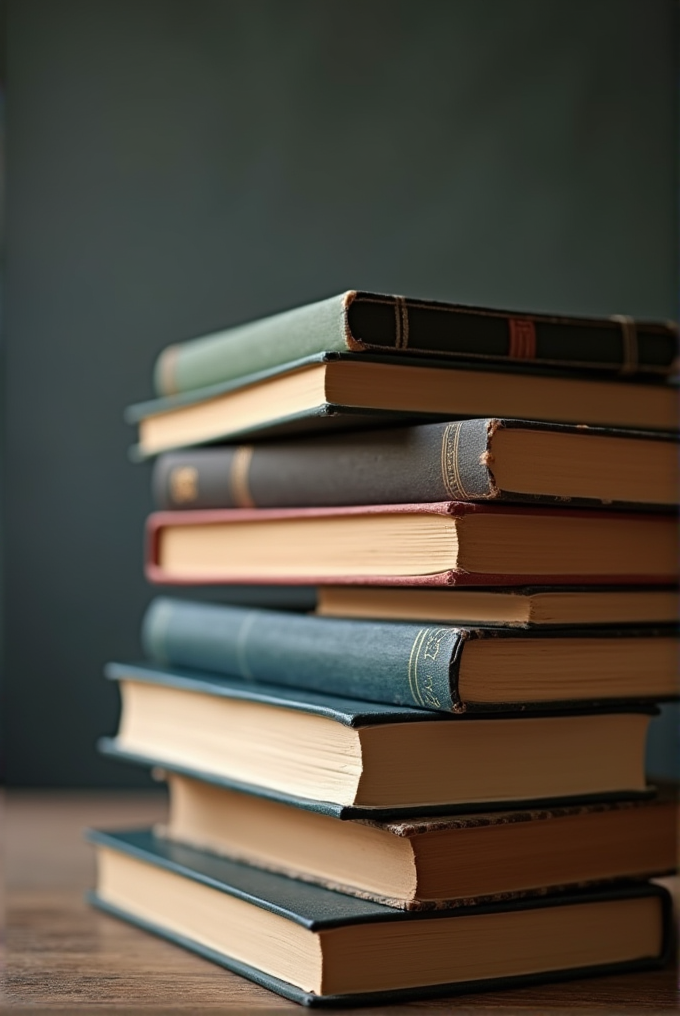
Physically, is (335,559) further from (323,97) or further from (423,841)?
(323,97)

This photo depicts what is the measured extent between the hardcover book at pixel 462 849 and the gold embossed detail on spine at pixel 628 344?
0.97 ft

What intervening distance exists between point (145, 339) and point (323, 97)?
1.25ft

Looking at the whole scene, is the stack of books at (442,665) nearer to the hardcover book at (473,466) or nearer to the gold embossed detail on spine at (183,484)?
the hardcover book at (473,466)

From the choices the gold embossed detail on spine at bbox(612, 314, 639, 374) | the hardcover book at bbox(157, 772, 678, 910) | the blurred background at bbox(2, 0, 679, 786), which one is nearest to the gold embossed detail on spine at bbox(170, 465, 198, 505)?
the hardcover book at bbox(157, 772, 678, 910)

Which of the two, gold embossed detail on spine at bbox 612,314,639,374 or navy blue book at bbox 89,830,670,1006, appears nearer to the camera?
navy blue book at bbox 89,830,670,1006

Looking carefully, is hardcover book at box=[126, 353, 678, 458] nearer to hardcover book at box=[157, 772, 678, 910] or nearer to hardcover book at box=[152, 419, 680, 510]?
hardcover book at box=[152, 419, 680, 510]

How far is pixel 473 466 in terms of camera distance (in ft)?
2.64

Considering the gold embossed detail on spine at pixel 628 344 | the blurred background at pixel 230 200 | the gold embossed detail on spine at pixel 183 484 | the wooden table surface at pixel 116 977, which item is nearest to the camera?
the wooden table surface at pixel 116 977

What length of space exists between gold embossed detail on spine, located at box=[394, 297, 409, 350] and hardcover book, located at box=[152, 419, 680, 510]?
54mm

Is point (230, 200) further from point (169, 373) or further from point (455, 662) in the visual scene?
point (455, 662)

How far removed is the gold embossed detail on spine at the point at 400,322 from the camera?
2.77ft

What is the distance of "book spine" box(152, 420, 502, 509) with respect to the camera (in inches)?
32.1

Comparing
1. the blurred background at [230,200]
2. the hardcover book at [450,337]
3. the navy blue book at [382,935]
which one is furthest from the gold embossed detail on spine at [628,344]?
the blurred background at [230,200]

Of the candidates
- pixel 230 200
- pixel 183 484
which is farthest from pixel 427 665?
pixel 230 200
